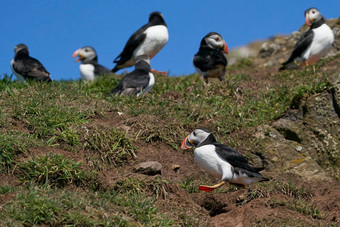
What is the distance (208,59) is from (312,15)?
343 centimetres

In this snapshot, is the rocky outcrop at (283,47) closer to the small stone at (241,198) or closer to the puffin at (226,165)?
the puffin at (226,165)

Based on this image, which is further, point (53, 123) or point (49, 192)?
point (53, 123)

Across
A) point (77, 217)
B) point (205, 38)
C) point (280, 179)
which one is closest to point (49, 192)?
point (77, 217)

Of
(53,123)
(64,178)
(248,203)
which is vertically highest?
(53,123)

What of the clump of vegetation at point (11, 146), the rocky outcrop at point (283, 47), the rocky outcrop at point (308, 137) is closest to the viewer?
the clump of vegetation at point (11, 146)

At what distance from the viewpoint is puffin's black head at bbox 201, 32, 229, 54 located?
36.7 ft

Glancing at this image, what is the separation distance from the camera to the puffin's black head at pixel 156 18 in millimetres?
12648

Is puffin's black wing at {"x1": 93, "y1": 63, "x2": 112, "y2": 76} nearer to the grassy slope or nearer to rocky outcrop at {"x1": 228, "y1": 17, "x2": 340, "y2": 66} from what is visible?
rocky outcrop at {"x1": 228, "y1": 17, "x2": 340, "y2": 66}

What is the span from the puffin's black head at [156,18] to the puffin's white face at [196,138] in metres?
6.21

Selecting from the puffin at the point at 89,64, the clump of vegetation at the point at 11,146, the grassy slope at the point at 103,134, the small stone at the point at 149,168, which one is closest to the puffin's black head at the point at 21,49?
the puffin at the point at 89,64

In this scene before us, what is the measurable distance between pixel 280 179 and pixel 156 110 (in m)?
2.46

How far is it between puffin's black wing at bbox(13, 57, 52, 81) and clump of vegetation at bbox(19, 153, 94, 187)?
4598 mm

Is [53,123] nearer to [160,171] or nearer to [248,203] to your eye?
[160,171]

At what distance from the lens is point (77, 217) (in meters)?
4.59
